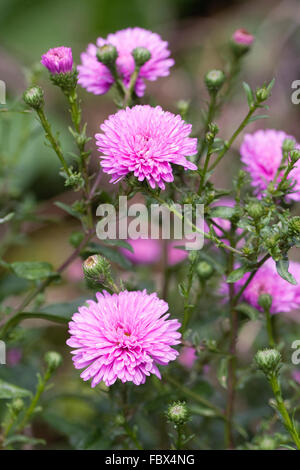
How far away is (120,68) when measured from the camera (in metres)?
1.37

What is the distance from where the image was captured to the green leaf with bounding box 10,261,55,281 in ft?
4.28

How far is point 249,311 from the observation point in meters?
1.31

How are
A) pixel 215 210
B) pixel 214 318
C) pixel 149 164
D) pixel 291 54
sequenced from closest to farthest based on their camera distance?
pixel 149 164 → pixel 215 210 → pixel 214 318 → pixel 291 54

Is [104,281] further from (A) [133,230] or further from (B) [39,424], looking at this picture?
(B) [39,424]

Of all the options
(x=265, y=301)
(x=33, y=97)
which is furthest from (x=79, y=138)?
(x=265, y=301)

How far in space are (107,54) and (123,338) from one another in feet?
1.94

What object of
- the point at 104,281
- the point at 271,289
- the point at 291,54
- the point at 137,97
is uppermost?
the point at 291,54

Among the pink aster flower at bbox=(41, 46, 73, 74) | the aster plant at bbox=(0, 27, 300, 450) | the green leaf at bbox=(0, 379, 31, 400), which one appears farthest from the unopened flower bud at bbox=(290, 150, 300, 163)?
the green leaf at bbox=(0, 379, 31, 400)

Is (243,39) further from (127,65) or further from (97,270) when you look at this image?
(97,270)

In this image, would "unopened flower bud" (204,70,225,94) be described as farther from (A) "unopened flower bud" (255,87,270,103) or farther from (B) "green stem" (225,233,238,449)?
(B) "green stem" (225,233,238,449)

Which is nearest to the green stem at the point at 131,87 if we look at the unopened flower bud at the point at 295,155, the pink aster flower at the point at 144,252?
the unopened flower bud at the point at 295,155

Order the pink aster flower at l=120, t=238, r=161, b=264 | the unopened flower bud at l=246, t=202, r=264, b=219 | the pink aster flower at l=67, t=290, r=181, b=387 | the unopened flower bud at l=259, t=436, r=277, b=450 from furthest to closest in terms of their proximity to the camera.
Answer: the pink aster flower at l=120, t=238, r=161, b=264, the unopened flower bud at l=259, t=436, r=277, b=450, the unopened flower bud at l=246, t=202, r=264, b=219, the pink aster flower at l=67, t=290, r=181, b=387
